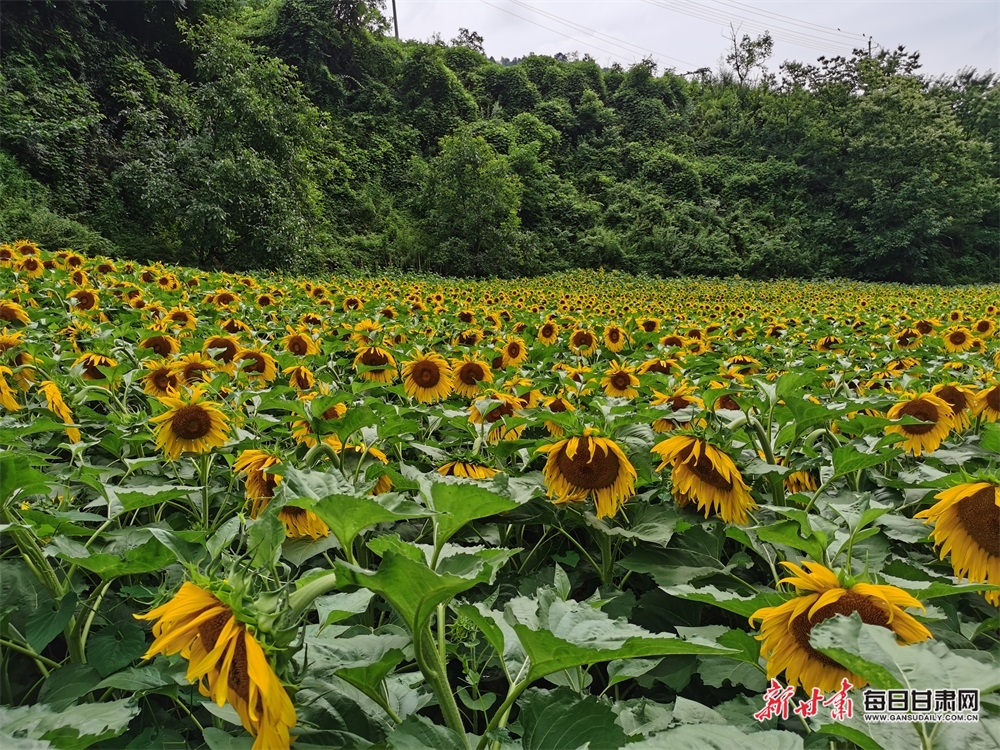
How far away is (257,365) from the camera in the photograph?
210 centimetres

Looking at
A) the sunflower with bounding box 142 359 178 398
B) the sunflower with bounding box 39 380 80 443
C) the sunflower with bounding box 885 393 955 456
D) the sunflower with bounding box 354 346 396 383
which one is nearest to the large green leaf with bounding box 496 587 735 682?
the sunflower with bounding box 885 393 955 456

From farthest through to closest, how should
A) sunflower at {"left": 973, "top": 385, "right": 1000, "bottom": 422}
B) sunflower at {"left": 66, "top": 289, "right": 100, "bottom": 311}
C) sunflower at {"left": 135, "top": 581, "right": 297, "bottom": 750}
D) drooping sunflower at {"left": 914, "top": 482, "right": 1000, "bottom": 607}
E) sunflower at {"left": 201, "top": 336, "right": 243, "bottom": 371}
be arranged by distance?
1. sunflower at {"left": 66, "top": 289, "right": 100, "bottom": 311}
2. sunflower at {"left": 201, "top": 336, "right": 243, "bottom": 371}
3. sunflower at {"left": 973, "top": 385, "right": 1000, "bottom": 422}
4. drooping sunflower at {"left": 914, "top": 482, "right": 1000, "bottom": 607}
5. sunflower at {"left": 135, "top": 581, "right": 297, "bottom": 750}

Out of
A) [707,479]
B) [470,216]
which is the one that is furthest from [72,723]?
[470,216]

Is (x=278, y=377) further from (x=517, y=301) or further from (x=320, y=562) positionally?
(x=517, y=301)

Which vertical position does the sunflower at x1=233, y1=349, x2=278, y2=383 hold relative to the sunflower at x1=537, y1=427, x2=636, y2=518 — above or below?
below

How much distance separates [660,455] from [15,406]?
146 cm

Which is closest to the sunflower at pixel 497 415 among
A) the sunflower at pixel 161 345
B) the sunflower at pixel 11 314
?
the sunflower at pixel 161 345

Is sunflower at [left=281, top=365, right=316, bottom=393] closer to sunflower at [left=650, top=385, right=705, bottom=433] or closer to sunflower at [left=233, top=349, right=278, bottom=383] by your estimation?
sunflower at [left=233, top=349, right=278, bottom=383]

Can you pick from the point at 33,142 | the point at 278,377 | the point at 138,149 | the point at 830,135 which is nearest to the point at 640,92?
the point at 830,135

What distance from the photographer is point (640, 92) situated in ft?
109

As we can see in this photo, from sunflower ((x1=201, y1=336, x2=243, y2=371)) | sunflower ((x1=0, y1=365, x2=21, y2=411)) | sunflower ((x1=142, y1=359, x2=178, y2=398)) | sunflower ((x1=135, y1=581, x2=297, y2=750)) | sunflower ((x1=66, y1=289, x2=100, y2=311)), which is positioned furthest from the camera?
sunflower ((x1=66, y1=289, x2=100, y2=311))

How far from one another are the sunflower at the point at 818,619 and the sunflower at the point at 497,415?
80 cm

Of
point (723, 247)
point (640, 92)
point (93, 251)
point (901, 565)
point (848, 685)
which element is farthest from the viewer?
point (640, 92)

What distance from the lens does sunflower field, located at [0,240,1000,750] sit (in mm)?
525
